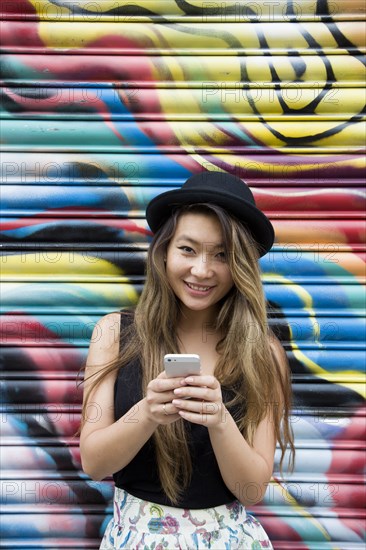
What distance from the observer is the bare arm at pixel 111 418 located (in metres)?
1.69

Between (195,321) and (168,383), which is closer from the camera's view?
(168,383)

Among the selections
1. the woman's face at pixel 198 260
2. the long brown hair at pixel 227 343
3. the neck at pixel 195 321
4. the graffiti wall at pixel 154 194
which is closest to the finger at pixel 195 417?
the long brown hair at pixel 227 343

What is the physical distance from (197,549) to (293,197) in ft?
5.75

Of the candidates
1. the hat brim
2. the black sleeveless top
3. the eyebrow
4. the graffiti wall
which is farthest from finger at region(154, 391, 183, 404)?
the graffiti wall

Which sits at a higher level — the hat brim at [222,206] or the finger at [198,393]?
the hat brim at [222,206]

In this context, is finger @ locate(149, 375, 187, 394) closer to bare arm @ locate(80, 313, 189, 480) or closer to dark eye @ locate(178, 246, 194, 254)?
bare arm @ locate(80, 313, 189, 480)

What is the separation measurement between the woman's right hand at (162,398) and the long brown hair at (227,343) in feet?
0.79

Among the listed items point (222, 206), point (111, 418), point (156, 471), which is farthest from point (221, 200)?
point (156, 471)

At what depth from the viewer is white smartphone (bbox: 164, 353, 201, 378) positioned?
1.58 m

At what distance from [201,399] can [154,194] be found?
1.43m

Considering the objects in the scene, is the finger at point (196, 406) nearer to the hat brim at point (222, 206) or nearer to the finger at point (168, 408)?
the finger at point (168, 408)

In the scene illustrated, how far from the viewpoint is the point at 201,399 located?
5.59ft

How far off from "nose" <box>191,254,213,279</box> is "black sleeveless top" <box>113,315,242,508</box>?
425 mm

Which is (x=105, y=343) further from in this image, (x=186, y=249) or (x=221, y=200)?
(x=221, y=200)
